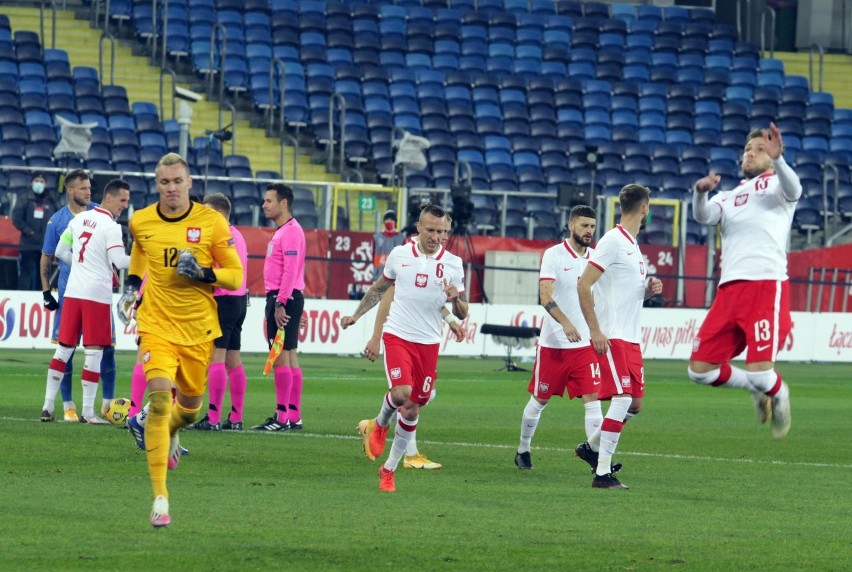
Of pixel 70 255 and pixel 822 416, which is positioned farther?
pixel 822 416

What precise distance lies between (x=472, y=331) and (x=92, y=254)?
1516 centimetres

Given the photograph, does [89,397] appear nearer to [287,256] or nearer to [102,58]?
[287,256]

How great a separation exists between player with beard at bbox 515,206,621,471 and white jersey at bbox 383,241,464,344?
0.85 metres

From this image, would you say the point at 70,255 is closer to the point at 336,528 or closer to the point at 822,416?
the point at 336,528

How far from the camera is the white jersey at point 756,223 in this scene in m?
11.4

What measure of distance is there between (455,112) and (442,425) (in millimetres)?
21500

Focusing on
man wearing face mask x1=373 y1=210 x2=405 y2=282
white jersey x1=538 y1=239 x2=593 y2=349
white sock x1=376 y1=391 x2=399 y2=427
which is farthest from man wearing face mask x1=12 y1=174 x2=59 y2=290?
white sock x1=376 y1=391 x2=399 y2=427

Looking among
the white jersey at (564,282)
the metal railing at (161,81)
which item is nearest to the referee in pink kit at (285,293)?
the white jersey at (564,282)

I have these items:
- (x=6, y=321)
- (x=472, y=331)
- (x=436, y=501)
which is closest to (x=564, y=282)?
(x=436, y=501)

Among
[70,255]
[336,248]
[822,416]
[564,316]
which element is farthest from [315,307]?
[564,316]

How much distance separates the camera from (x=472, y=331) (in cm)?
2947

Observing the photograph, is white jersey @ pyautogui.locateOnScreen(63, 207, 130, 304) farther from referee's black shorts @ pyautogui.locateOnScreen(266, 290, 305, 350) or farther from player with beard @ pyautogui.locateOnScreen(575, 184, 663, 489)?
player with beard @ pyautogui.locateOnScreen(575, 184, 663, 489)

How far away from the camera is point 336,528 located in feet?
30.0

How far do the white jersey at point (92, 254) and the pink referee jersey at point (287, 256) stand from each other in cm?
157
